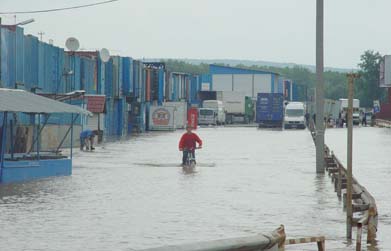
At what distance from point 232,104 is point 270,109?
19.6 meters

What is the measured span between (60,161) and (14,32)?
15.2 metres

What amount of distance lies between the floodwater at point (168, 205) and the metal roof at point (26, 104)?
5.92 feet

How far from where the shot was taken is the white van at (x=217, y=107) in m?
98.6

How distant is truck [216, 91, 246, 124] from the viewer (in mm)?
108625

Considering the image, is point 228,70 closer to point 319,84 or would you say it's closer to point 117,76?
point 117,76

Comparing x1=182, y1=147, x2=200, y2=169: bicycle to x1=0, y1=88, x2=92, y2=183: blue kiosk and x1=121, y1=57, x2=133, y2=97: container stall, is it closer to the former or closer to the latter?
x1=0, y1=88, x2=92, y2=183: blue kiosk

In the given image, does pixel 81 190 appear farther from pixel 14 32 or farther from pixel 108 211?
pixel 14 32

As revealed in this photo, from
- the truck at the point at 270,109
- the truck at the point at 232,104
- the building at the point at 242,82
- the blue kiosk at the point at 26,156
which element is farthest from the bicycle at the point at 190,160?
the building at the point at 242,82

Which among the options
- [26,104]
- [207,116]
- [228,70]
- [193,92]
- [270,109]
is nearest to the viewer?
[26,104]

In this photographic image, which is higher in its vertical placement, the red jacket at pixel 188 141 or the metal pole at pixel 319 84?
the metal pole at pixel 319 84

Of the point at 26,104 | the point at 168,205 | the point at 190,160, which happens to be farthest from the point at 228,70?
the point at 168,205

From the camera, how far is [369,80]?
168 m

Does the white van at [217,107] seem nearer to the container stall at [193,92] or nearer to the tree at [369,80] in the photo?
the container stall at [193,92]

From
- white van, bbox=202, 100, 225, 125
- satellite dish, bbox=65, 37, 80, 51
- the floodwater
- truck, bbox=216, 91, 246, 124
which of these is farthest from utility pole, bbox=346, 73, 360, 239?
truck, bbox=216, 91, 246, 124
